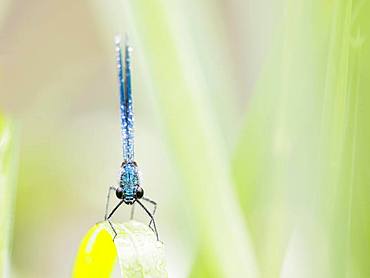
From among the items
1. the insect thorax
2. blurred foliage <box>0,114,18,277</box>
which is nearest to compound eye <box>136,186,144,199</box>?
the insect thorax

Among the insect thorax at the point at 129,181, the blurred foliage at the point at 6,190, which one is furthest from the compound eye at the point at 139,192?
the blurred foliage at the point at 6,190

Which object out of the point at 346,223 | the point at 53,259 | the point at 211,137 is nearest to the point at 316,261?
the point at 346,223

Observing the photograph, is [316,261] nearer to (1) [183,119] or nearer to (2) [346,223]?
(2) [346,223]

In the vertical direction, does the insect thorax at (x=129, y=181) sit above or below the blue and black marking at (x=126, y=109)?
below

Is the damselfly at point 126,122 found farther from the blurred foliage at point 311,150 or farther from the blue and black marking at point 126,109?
the blurred foliage at point 311,150

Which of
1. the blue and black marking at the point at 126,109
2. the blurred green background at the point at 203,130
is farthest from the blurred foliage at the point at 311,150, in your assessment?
the blue and black marking at the point at 126,109

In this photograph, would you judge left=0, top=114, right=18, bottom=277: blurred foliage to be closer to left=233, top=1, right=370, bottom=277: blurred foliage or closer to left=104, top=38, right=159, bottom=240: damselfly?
left=104, top=38, right=159, bottom=240: damselfly
